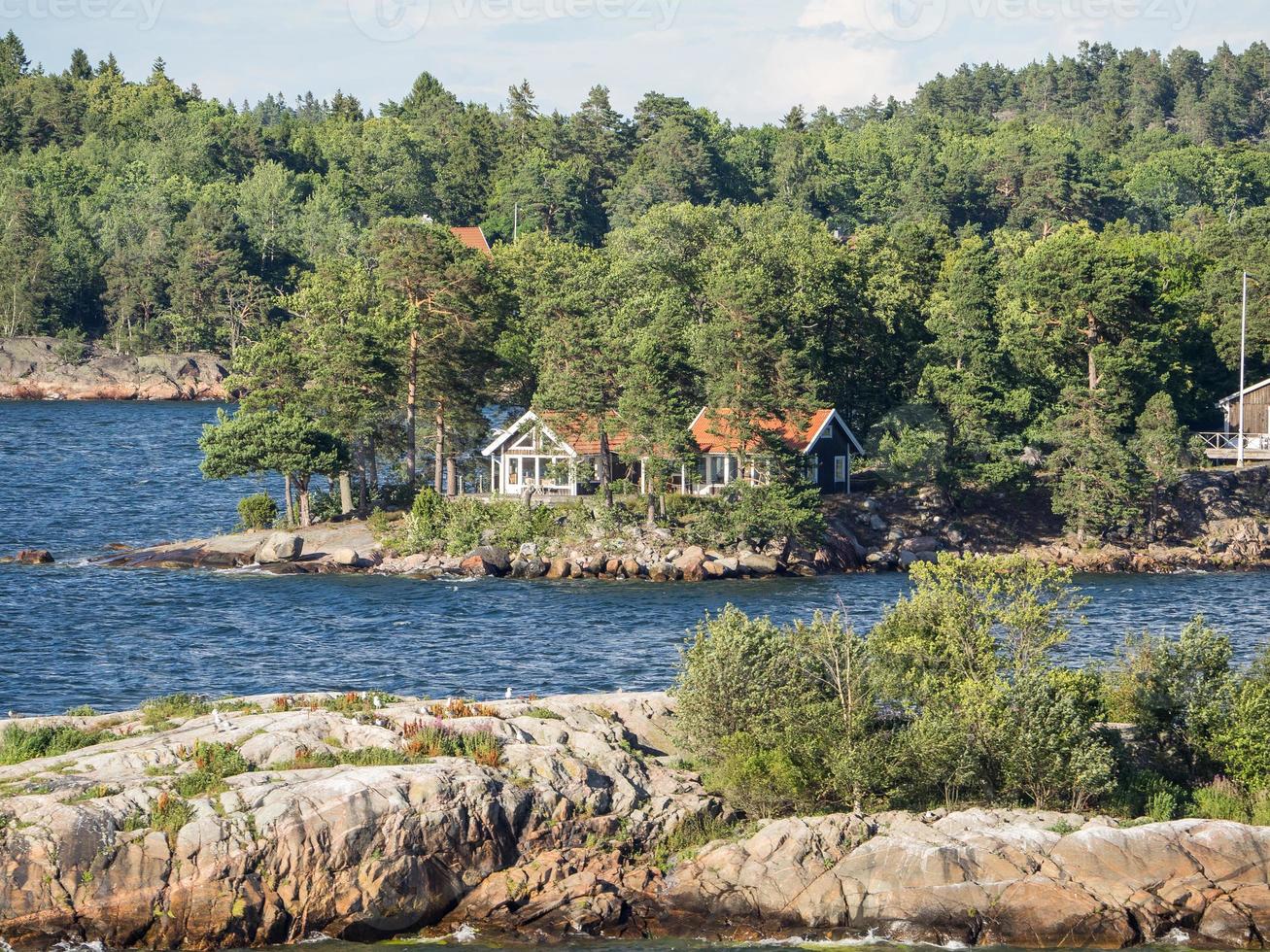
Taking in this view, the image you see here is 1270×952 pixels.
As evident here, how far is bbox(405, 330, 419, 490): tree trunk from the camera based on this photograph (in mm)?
71062

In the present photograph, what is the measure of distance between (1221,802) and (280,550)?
44808mm

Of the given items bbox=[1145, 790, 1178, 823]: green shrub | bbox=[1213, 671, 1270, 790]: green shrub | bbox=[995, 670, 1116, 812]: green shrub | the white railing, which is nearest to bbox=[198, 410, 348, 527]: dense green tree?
the white railing

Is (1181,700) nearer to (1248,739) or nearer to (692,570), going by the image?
(1248,739)

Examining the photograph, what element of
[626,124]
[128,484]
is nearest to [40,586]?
[128,484]

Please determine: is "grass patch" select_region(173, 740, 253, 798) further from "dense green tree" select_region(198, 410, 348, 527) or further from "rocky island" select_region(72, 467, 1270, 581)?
"dense green tree" select_region(198, 410, 348, 527)

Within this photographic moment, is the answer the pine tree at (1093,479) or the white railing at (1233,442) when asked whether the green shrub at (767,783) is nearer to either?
the pine tree at (1093,479)

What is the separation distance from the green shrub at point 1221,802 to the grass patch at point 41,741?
21115 mm

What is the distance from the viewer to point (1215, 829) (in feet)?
93.0

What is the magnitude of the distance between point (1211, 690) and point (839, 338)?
47.5 m

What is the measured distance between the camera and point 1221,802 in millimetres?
30219

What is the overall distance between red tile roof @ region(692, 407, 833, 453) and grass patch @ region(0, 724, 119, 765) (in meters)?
38.6

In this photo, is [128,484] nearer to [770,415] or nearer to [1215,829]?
[770,415]

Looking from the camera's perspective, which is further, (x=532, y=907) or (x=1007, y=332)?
(x=1007, y=332)

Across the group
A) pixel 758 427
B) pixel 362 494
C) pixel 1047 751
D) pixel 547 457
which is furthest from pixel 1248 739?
pixel 362 494
